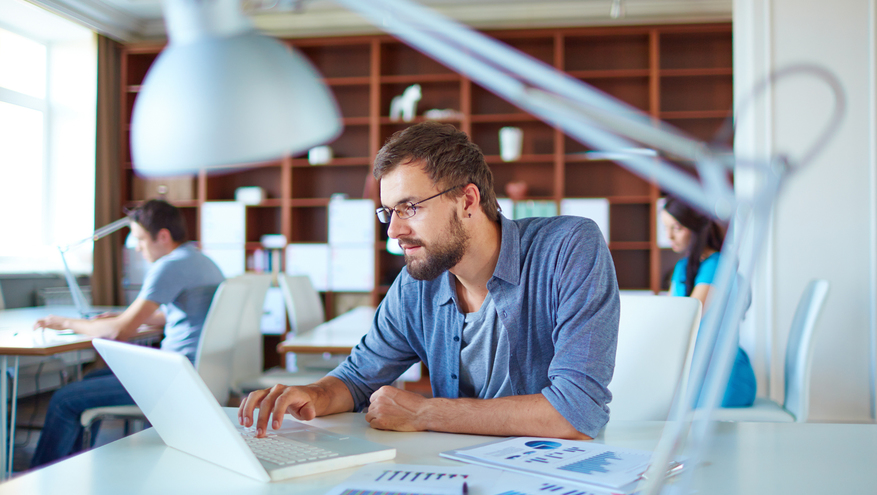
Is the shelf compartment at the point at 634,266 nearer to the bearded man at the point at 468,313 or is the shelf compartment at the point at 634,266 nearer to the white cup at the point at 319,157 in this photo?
the white cup at the point at 319,157

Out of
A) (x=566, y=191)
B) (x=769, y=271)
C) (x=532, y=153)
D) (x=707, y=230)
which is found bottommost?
(x=769, y=271)

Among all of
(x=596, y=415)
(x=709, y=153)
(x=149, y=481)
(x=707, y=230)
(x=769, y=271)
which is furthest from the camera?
(x=769, y=271)

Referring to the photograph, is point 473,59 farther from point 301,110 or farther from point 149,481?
point 149,481

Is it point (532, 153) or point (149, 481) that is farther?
point (532, 153)

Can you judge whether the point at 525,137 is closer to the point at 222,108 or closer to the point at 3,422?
the point at 3,422

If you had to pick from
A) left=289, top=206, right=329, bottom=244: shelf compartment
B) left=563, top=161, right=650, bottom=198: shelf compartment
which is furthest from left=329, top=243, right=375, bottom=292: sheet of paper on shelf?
left=563, top=161, right=650, bottom=198: shelf compartment

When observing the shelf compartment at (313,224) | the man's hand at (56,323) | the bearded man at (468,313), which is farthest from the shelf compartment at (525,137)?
the bearded man at (468,313)

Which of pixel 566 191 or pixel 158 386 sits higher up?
pixel 566 191

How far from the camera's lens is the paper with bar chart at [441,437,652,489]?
823 mm

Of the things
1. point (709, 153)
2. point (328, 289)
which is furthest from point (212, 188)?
point (709, 153)

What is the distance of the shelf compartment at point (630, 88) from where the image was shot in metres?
4.88

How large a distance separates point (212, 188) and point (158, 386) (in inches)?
184

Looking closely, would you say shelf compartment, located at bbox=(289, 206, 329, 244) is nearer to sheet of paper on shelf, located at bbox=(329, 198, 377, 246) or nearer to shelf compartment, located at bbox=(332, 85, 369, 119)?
sheet of paper on shelf, located at bbox=(329, 198, 377, 246)

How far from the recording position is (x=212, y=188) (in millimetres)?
5277
